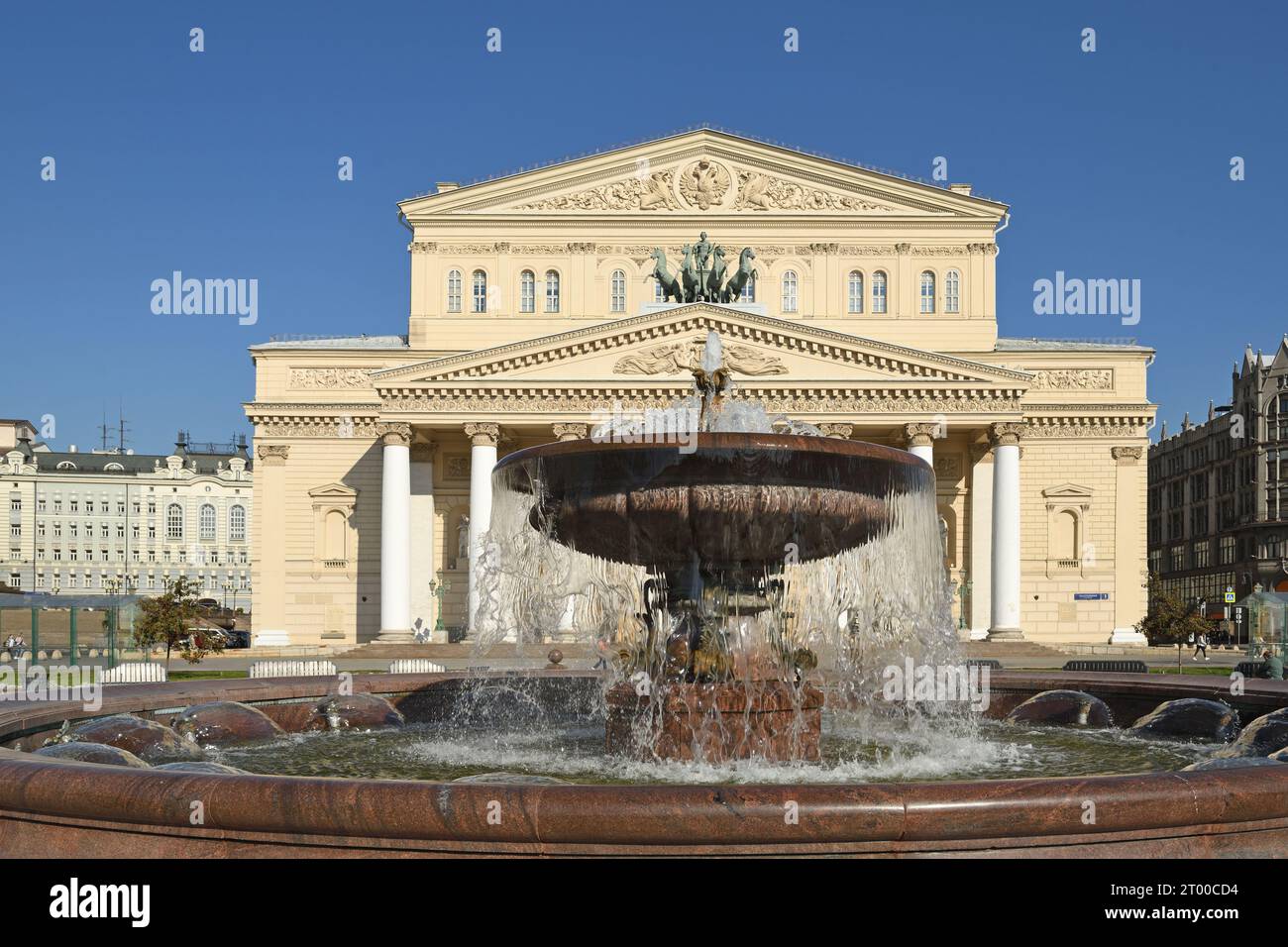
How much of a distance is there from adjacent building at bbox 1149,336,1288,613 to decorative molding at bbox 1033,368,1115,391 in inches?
1199

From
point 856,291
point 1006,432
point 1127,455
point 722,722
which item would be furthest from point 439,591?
point 722,722

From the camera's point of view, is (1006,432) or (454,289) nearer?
(1006,432)

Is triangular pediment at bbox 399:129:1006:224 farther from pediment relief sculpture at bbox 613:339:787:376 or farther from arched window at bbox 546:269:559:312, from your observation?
pediment relief sculpture at bbox 613:339:787:376

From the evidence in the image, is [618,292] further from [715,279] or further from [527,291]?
[715,279]

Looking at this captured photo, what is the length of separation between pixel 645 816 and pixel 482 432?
41231 mm

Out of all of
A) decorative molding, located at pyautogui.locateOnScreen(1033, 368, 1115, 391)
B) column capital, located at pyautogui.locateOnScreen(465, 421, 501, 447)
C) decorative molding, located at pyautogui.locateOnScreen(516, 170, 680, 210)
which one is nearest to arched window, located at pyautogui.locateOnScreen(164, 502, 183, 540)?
decorative molding, located at pyautogui.locateOnScreen(516, 170, 680, 210)

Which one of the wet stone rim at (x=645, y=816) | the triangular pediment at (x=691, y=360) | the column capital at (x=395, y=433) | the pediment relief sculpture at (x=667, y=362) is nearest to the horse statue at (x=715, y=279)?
the triangular pediment at (x=691, y=360)

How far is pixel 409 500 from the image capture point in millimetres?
49094

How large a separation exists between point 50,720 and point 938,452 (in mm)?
43907

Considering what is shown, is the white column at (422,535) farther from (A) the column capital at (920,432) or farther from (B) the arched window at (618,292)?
(A) the column capital at (920,432)

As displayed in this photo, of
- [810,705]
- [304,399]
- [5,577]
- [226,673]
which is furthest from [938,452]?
[5,577]

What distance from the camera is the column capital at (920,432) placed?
150 ft

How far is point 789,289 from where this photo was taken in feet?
174
